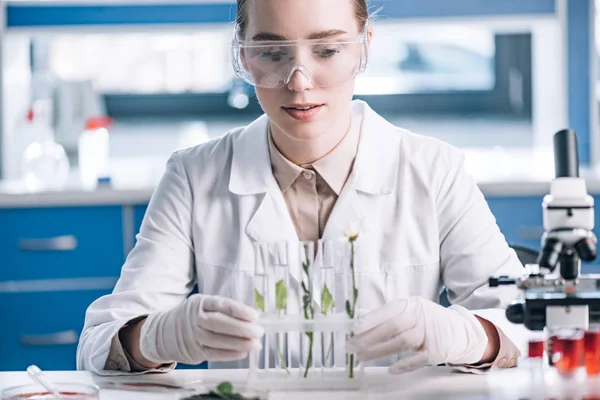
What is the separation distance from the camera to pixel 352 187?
1971 mm

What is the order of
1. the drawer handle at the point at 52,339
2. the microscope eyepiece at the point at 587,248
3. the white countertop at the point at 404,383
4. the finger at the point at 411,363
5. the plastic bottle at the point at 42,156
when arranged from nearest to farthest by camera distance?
the microscope eyepiece at the point at 587,248 → the white countertop at the point at 404,383 → the finger at the point at 411,363 → the drawer handle at the point at 52,339 → the plastic bottle at the point at 42,156

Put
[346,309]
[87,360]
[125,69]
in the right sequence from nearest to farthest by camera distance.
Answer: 1. [346,309]
2. [87,360]
3. [125,69]

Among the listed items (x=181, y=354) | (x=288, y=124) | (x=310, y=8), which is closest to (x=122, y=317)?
(x=181, y=354)

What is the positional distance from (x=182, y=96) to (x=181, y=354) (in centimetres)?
258

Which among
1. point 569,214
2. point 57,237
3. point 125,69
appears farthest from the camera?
point 125,69

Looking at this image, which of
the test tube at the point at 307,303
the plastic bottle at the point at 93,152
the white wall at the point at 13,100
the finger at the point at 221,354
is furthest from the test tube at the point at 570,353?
the white wall at the point at 13,100

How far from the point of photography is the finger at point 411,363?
1.51m

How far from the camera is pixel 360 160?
2.01 meters

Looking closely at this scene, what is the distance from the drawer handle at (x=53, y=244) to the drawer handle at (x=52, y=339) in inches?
11.1

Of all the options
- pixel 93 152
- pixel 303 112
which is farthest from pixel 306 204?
pixel 93 152

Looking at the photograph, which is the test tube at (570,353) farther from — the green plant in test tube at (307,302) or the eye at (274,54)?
the eye at (274,54)

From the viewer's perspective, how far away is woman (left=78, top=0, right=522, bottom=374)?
1.78 m

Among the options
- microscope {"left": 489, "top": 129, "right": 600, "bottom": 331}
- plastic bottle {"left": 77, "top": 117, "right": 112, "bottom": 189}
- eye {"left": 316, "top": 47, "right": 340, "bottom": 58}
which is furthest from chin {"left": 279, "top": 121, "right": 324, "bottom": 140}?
plastic bottle {"left": 77, "top": 117, "right": 112, "bottom": 189}

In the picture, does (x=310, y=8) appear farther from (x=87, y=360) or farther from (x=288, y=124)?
(x=87, y=360)
